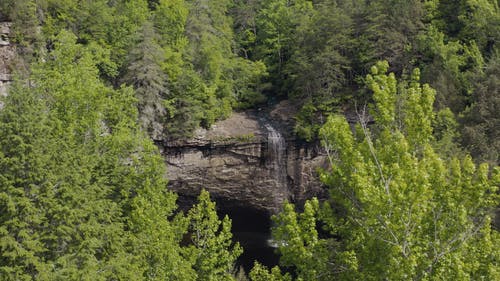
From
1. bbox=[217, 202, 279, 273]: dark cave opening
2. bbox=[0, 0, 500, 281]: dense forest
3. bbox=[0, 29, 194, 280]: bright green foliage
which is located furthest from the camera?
bbox=[217, 202, 279, 273]: dark cave opening

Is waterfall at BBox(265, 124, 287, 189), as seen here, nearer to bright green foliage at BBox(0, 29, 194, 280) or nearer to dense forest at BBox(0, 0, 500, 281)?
dense forest at BBox(0, 0, 500, 281)

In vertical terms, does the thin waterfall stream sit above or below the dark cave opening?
above

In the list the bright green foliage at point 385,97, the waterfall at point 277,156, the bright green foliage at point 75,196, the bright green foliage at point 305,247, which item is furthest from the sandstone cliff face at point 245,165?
the bright green foliage at point 385,97

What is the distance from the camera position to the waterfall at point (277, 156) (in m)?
34.3

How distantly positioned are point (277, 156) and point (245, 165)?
2363 mm

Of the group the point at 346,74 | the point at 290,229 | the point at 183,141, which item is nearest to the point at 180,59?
the point at 183,141

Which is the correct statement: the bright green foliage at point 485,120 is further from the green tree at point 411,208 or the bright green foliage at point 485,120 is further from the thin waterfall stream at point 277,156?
the green tree at point 411,208

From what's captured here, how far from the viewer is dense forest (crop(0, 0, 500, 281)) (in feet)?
32.2

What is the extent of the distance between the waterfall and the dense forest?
6.01 ft

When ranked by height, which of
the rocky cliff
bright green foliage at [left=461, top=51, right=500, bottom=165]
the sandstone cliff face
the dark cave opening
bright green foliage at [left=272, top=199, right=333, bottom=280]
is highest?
the rocky cliff

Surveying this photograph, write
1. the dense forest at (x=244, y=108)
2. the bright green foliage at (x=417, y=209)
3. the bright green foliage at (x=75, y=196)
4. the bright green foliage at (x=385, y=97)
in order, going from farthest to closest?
the bright green foliage at (x=75, y=196) → the bright green foliage at (x=385, y=97) → the dense forest at (x=244, y=108) → the bright green foliage at (x=417, y=209)

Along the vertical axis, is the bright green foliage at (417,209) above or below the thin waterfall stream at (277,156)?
above

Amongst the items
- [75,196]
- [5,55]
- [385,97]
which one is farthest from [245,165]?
[385,97]

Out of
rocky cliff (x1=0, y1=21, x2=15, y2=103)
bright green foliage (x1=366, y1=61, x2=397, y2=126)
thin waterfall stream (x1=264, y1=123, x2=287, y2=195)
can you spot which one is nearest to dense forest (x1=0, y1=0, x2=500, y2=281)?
bright green foliage (x1=366, y1=61, x2=397, y2=126)
